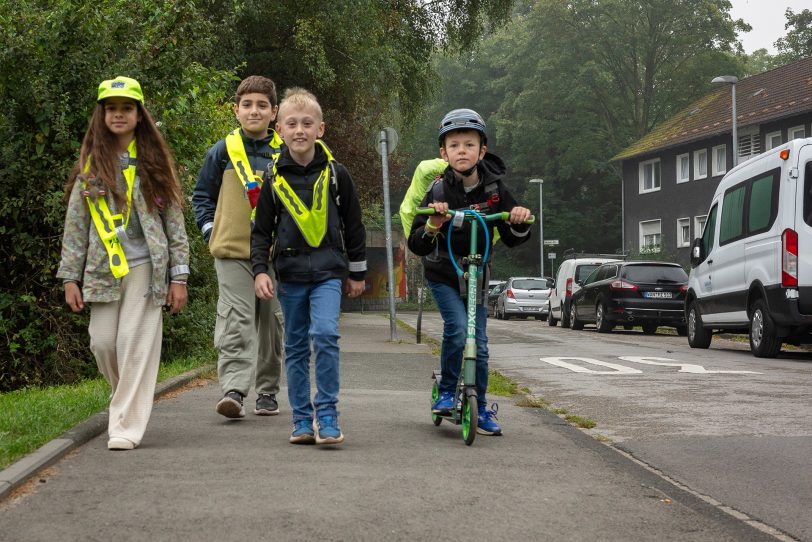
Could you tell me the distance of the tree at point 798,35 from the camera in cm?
6166

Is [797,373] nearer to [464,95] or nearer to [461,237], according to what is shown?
[461,237]

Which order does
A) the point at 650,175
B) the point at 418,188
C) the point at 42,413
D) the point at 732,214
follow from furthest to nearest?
1. the point at 650,175
2. the point at 732,214
3. the point at 42,413
4. the point at 418,188

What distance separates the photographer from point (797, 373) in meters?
12.1

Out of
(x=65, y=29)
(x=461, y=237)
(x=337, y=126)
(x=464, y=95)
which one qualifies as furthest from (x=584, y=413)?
(x=464, y=95)

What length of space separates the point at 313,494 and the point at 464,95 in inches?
2703

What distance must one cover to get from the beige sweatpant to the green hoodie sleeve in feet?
5.01

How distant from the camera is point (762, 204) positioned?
1538 centimetres

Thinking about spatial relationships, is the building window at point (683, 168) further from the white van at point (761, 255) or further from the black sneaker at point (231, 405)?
the black sneaker at point (231, 405)

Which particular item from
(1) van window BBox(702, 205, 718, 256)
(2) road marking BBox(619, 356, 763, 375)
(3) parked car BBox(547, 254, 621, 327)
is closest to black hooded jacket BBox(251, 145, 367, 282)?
(2) road marking BBox(619, 356, 763, 375)

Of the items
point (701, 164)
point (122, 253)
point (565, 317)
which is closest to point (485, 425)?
point (122, 253)

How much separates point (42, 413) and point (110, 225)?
1.61 meters

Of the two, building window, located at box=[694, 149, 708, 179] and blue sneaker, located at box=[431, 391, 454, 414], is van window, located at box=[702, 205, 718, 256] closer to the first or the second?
blue sneaker, located at box=[431, 391, 454, 414]

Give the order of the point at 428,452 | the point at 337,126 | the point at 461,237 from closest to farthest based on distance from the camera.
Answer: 1. the point at 428,452
2. the point at 461,237
3. the point at 337,126

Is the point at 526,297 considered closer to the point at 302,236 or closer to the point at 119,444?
the point at 302,236
